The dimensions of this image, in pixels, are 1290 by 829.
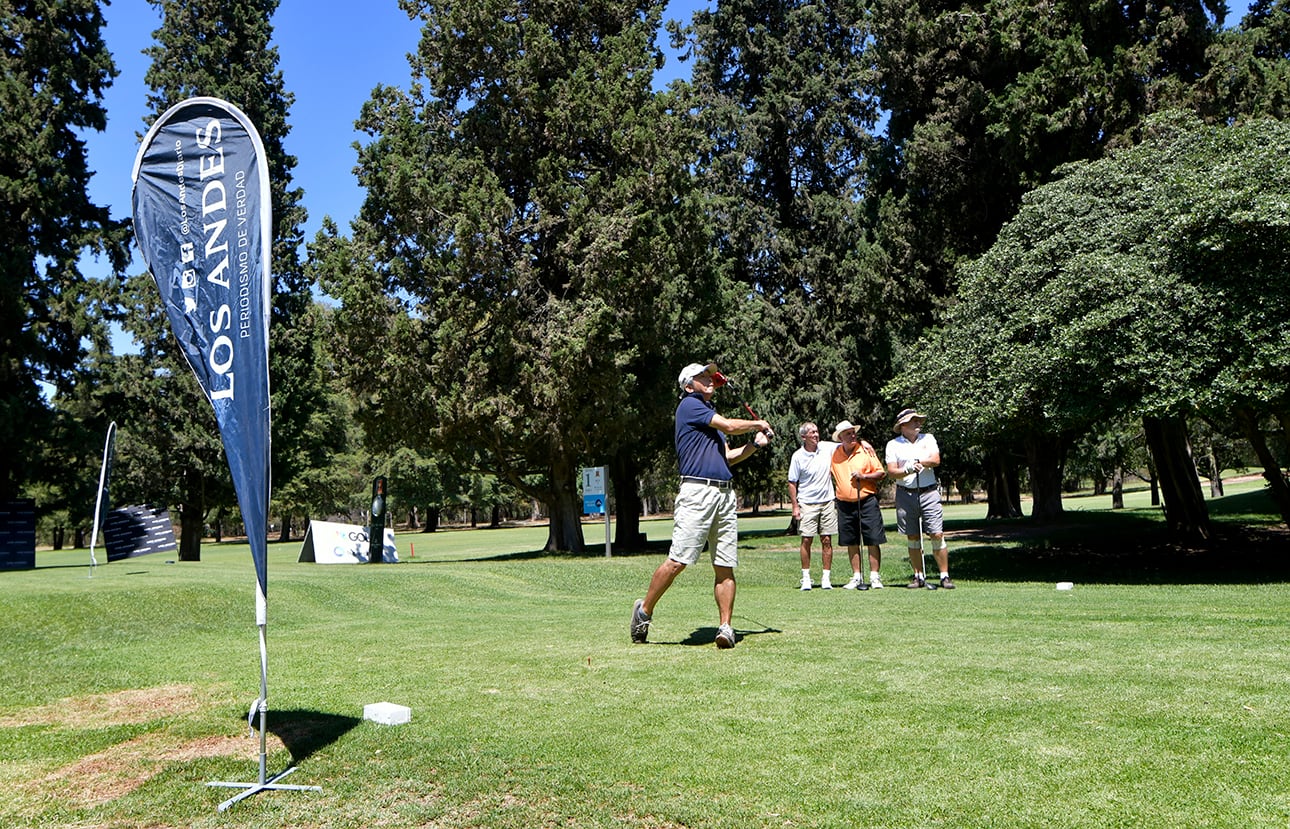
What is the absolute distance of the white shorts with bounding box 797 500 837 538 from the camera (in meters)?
12.0

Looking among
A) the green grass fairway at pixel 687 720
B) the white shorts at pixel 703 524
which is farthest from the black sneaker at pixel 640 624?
the white shorts at pixel 703 524

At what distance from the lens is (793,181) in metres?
33.9

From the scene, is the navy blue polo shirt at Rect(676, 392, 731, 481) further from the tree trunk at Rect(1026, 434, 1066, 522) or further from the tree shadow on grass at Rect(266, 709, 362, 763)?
the tree trunk at Rect(1026, 434, 1066, 522)

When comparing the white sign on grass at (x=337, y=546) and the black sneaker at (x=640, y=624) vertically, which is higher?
the white sign on grass at (x=337, y=546)

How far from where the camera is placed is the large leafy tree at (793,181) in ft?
103

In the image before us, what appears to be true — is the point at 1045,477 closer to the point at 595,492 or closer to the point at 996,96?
the point at 996,96

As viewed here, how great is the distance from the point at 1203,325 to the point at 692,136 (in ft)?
50.3

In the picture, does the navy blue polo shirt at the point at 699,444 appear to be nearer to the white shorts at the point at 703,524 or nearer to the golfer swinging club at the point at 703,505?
the golfer swinging club at the point at 703,505

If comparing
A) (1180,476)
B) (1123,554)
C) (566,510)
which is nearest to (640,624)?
(1123,554)

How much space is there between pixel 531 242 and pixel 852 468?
48.2 feet

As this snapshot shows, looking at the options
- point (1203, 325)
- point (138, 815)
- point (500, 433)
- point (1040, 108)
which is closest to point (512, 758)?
point (138, 815)

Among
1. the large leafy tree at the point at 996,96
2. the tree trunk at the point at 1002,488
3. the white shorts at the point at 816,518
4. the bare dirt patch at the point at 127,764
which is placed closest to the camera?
the bare dirt patch at the point at 127,764

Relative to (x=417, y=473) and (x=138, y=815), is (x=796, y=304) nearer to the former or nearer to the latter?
(x=138, y=815)

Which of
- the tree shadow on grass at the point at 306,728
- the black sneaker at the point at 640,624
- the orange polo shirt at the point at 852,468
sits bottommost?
the tree shadow on grass at the point at 306,728
